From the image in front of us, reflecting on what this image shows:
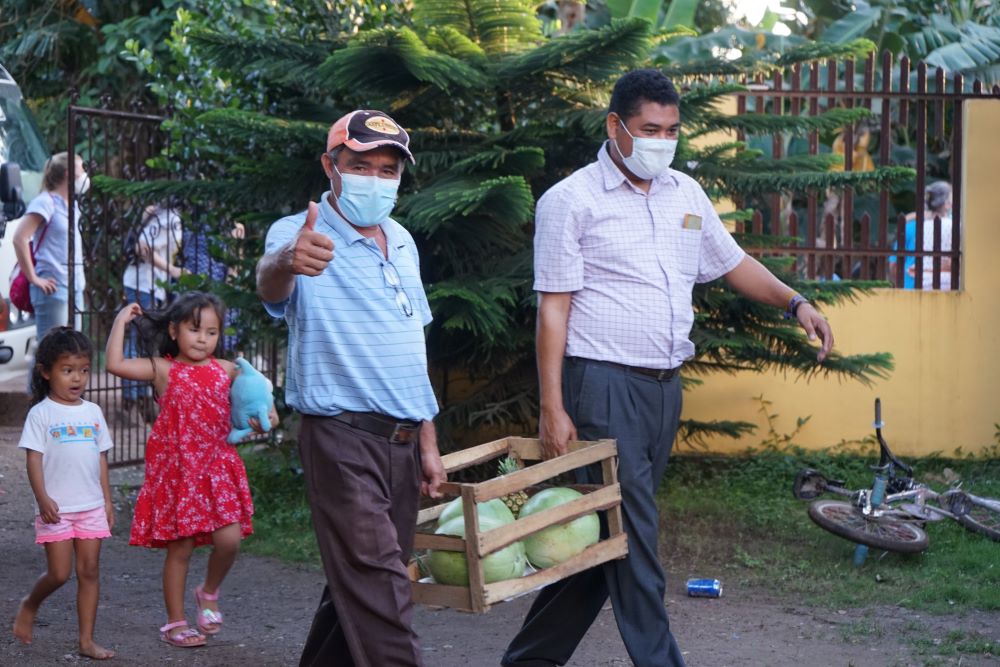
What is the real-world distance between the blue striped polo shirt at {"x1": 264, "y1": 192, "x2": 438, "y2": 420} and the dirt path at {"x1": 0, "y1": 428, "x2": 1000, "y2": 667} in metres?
1.73

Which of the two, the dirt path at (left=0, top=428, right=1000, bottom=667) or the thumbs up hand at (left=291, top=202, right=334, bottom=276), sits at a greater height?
the thumbs up hand at (left=291, top=202, right=334, bottom=276)

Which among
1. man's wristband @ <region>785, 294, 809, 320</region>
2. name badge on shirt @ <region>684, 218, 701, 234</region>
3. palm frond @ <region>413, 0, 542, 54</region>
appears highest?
palm frond @ <region>413, 0, 542, 54</region>

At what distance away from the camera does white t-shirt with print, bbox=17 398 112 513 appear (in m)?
4.76

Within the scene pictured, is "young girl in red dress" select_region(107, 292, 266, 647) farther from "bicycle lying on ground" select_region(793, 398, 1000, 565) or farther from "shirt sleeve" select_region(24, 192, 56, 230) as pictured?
"shirt sleeve" select_region(24, 192, 56, 230)

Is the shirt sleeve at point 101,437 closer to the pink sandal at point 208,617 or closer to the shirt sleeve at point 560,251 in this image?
the pink sandal at point 208,617

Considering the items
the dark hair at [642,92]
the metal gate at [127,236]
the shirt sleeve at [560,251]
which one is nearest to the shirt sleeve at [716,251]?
the dark hair at [642,92]

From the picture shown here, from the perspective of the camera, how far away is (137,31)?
13781 mm

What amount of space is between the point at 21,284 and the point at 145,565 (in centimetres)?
402

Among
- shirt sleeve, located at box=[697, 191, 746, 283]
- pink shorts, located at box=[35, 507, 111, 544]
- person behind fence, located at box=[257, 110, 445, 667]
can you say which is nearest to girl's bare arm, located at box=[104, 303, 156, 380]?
pink shorts, located at box=[35, 507, 111, 544]

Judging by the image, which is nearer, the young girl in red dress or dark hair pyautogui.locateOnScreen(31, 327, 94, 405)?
dark hair pyautogui.locateOnScreen(31, 327, 94, 405)

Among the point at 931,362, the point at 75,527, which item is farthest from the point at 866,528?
the point at 75,527

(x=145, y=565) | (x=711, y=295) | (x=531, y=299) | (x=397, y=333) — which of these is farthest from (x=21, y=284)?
(x=397, y=333)

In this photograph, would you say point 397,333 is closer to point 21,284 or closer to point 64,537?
point 64,537

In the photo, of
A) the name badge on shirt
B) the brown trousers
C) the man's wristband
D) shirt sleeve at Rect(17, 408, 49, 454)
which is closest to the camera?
the brown trousers
